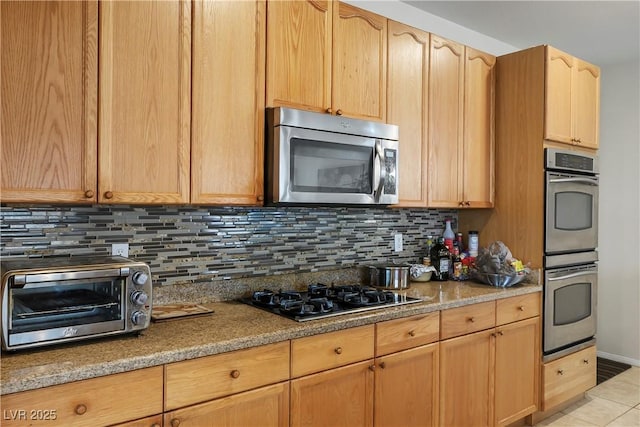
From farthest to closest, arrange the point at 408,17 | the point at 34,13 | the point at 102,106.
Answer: the point at 408,17, the point at 102,106, the point at 34,13

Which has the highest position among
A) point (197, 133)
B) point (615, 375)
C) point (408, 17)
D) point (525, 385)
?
point (408, 17)

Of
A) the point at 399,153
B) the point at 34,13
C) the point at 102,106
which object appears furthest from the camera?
the point at 399,153

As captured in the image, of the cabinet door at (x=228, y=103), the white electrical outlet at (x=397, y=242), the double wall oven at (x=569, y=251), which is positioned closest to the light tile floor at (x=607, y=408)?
the double wall oven at (x=569, y=251)

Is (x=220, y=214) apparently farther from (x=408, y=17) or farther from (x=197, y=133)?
(x=408, y=17)

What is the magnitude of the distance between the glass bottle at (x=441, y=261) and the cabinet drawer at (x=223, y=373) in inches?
60.2

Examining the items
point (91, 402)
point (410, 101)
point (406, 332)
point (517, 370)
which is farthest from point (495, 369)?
point (91, 402)

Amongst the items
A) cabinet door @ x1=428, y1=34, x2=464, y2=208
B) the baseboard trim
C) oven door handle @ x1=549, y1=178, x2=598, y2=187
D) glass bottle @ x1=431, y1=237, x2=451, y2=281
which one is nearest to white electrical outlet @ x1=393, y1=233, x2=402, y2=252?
glass bottle @ x1=431, y1=237, x2=451, y2=281

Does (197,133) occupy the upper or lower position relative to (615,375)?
upper

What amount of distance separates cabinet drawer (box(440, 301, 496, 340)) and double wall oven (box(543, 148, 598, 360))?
551 millimetres

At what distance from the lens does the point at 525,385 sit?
2.85 metres

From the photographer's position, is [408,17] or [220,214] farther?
[408,17]

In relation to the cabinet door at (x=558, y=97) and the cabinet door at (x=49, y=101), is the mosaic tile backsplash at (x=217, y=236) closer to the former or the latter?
the cabinet door at (x=49, y=101)

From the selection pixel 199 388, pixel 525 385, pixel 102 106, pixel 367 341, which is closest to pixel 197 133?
pixel 102 106

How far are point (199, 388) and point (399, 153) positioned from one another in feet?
5.41
